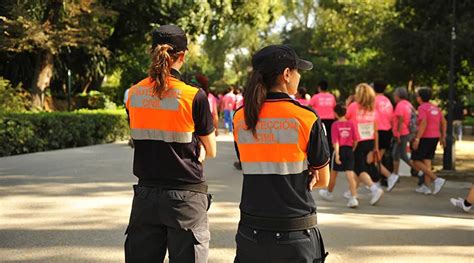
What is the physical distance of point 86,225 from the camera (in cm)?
639

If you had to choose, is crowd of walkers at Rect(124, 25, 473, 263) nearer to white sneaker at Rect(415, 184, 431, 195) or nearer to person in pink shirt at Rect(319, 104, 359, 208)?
person in pink shirt at Rect(319, 104, 359, 208)

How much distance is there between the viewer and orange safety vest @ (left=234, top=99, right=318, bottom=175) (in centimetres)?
281

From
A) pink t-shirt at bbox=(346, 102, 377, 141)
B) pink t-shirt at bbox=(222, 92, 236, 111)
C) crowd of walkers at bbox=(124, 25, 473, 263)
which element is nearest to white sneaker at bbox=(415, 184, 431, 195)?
pink t-shirt at bbox=(346, 102, 377, 141)

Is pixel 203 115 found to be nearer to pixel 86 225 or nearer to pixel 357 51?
pixel 86 225

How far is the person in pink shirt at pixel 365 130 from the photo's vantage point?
8.20m

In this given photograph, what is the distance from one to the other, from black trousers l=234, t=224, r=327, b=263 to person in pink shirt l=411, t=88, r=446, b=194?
22.8 feet

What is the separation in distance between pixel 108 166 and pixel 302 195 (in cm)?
893

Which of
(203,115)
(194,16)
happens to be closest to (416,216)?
(203,115)

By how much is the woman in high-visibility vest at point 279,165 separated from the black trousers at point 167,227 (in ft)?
1.21

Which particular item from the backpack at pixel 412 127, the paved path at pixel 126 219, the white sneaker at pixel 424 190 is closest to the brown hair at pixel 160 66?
the paved path at pixel 126 219

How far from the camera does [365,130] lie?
8.36m

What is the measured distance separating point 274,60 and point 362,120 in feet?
18.5

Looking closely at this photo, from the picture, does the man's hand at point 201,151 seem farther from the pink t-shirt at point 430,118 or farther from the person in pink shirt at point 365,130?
the pink t-shirt at point 430,118

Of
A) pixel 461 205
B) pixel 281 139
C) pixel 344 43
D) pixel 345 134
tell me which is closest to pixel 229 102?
pixel 345 134
